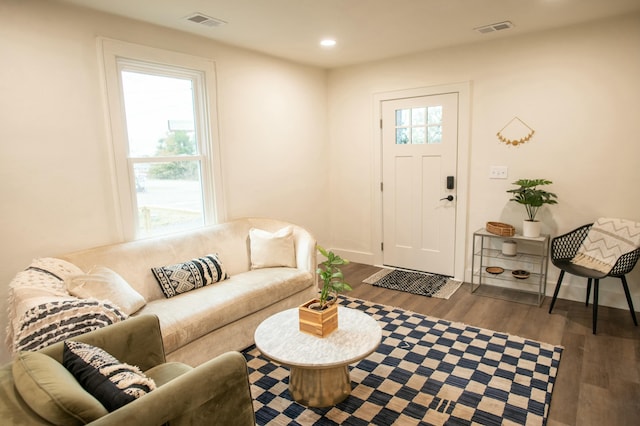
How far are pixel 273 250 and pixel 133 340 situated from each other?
165 centimetres

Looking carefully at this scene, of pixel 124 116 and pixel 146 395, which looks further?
pixel 124 116

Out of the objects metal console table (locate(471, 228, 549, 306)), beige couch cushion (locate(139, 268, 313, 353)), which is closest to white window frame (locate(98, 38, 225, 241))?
beige couch cushion (locate(139, 268, 313, 353))

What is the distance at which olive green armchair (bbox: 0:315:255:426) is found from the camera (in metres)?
1.17

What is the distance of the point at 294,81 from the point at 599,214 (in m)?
3.33

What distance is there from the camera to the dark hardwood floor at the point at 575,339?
6.98 feet

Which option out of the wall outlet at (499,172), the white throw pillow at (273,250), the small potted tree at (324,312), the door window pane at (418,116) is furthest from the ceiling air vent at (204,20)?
the wall outlet at (499,172)

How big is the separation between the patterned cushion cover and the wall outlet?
354 centimetres

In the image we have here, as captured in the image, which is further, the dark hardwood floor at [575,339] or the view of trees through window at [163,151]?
the view of trees through window at [163,151]

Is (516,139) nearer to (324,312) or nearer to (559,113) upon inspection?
(559,113)

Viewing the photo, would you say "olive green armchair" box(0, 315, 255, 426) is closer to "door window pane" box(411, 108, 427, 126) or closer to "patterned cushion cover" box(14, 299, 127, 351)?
Answer: "patterned cushion cover" box(14, 299, 127, 351)

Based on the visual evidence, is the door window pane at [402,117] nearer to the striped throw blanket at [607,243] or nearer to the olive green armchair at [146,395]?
the striped throw blanket at [607,243]

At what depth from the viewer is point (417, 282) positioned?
4.18 meters

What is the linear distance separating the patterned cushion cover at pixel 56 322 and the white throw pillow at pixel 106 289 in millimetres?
300

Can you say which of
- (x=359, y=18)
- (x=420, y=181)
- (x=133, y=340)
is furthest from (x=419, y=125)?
(x=133, y=340)
